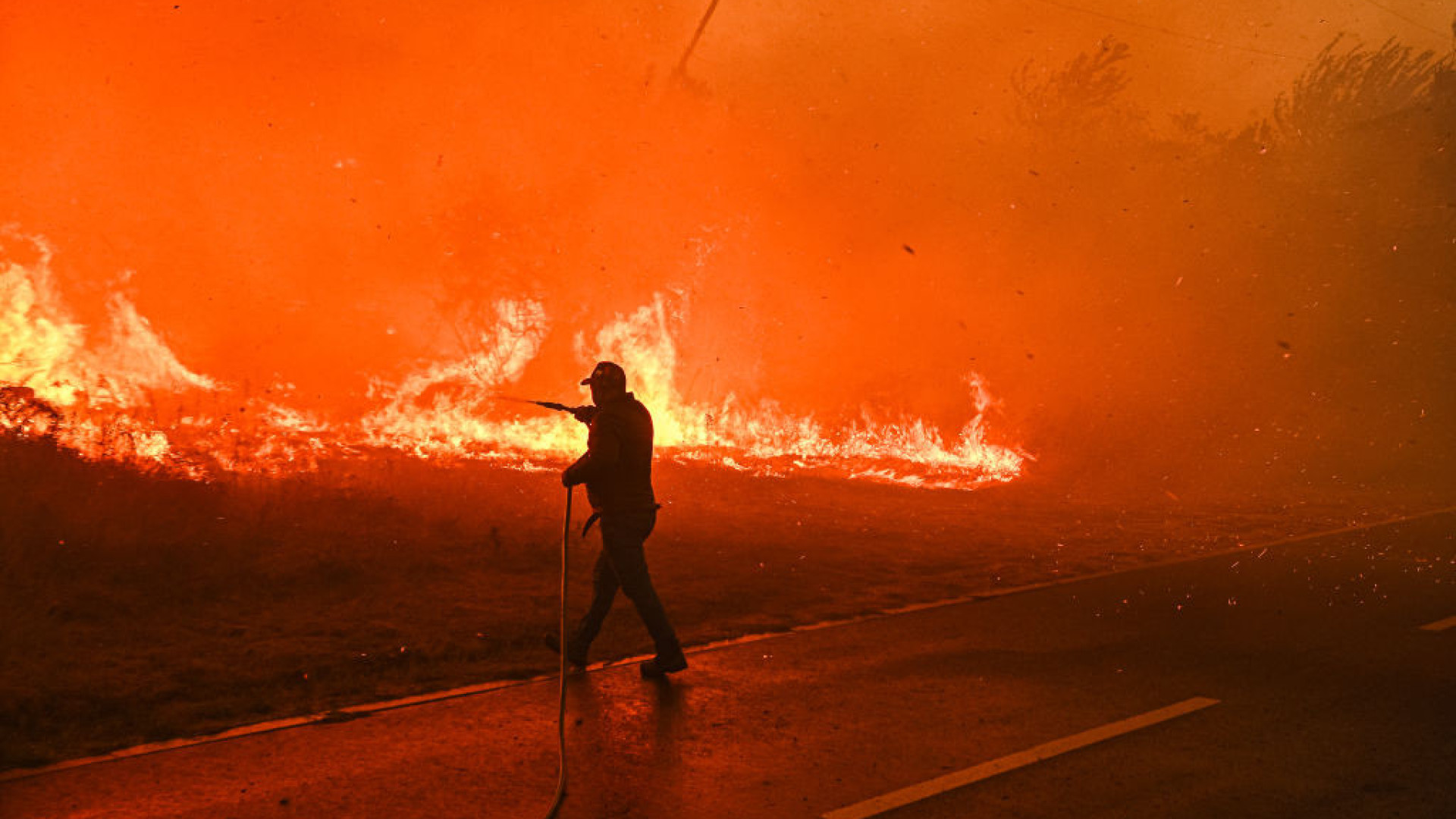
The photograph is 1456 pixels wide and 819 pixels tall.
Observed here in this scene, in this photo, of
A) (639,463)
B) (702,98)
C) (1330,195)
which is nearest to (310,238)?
(702,98)

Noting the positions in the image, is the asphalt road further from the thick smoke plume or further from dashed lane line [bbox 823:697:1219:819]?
the thick smoke plume

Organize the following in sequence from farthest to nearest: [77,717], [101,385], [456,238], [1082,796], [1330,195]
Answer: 1. [1330,195]
2. [456,238]
3. [101,385]
4. [77,717]
5. [1082,796]

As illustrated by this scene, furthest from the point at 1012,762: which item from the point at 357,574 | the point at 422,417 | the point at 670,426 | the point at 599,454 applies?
the point at 670,426

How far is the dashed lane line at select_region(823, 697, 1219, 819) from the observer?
4.66 metres

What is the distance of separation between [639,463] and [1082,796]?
293 cm

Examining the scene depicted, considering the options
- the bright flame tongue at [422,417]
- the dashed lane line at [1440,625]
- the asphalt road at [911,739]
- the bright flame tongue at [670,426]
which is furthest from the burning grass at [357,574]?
the dashed lane line at [1440,625]

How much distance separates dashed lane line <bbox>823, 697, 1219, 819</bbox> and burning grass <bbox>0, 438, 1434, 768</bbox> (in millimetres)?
2782

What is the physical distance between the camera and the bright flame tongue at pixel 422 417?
43.8 ft

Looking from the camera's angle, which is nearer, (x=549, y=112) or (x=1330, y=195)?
(x=549, y=112)

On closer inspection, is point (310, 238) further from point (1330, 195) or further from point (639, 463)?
point (1330, 195)

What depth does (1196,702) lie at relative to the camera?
20.7 ft

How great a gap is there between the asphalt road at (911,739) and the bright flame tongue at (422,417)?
738cm

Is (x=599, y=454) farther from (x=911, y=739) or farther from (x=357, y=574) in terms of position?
(x=357, y=574)

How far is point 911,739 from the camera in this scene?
560cm
